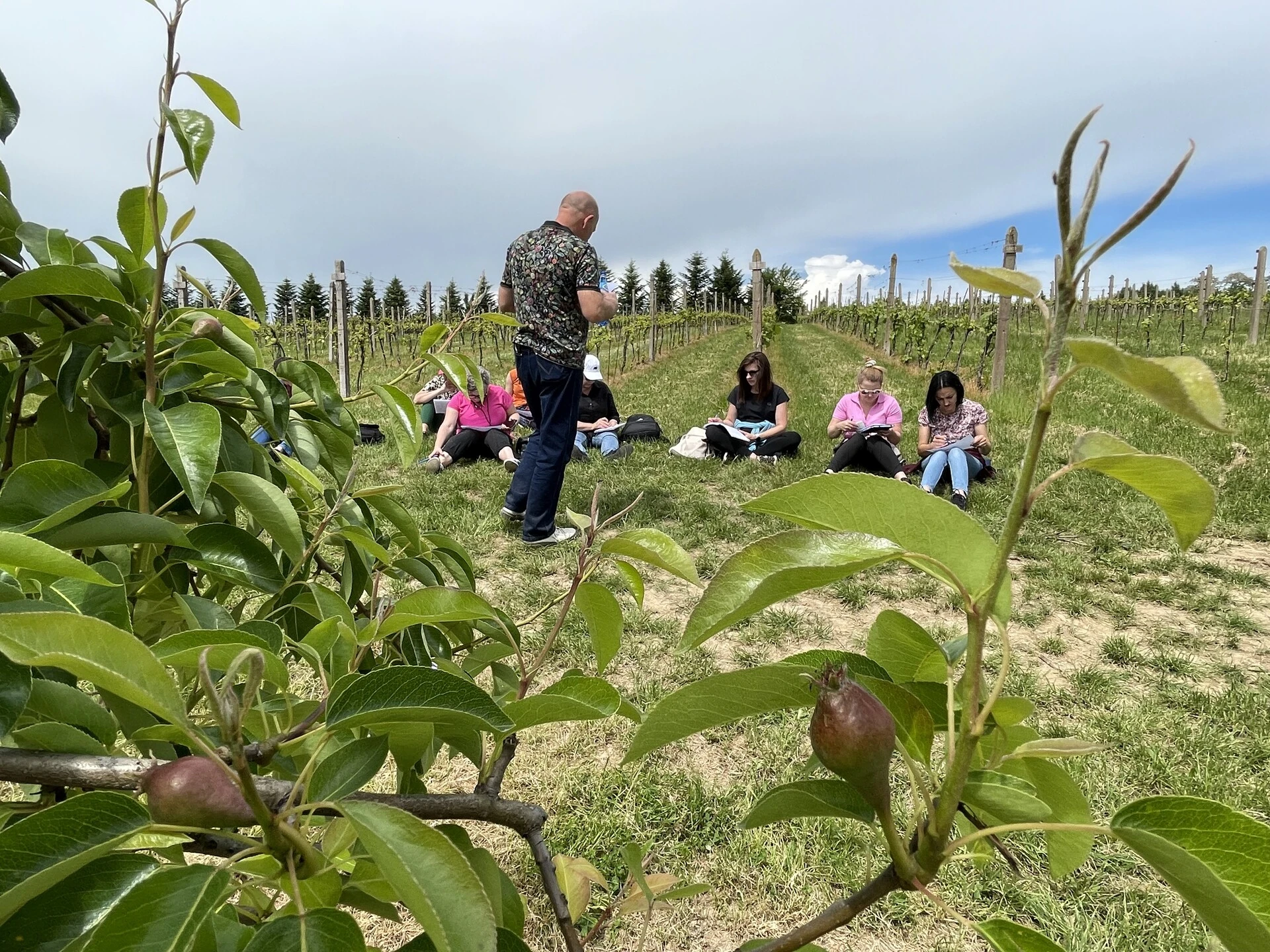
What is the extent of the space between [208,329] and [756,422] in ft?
21.5

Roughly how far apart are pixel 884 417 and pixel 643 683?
162 inches

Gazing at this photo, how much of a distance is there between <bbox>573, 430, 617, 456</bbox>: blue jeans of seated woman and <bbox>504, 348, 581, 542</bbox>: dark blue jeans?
8.63 ft

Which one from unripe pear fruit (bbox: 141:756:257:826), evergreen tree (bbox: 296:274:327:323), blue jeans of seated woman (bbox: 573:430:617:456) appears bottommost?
blue jeans of seated woman (bbox: 573:430:617:456)

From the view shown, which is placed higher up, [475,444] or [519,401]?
[519,401]

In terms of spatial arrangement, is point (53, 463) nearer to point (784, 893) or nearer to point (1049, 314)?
point (1049, 314)

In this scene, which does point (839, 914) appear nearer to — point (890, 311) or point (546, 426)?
point (546, 426)

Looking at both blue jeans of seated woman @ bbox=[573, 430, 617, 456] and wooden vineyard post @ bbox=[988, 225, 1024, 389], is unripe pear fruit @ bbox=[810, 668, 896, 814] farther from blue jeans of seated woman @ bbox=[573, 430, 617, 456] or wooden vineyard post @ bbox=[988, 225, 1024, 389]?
wooden vineyard post @ bbox=[988, 225, 1024, 389]

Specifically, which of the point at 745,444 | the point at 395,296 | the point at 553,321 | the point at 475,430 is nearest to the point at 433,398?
the point at 475,430

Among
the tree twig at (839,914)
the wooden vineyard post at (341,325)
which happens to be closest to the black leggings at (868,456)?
the tree twig at (839,914)

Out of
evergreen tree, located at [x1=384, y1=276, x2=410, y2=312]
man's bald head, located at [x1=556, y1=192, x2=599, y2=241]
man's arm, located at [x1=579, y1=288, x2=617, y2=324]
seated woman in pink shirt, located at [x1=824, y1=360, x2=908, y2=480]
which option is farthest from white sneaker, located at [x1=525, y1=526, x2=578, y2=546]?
evergreen tree, located at [x1=384, y1=276, x2=410, y2=312]

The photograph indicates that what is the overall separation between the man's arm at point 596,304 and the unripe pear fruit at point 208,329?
3.24 m

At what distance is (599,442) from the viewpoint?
23.7ft

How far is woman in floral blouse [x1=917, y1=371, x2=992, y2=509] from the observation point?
5.58 m

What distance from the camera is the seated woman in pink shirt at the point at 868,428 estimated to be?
604cm
